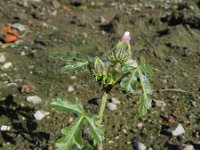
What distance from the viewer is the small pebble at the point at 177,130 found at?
4.39 metres

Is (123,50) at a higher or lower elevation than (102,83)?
higher

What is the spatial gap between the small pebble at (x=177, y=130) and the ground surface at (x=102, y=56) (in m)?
0.04

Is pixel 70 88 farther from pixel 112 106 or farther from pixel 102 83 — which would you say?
pixel 102 83

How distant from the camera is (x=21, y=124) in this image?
4422 mm

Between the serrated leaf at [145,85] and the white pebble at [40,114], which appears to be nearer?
the serrated leaf at [145,85]

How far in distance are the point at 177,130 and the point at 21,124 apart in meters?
1.45

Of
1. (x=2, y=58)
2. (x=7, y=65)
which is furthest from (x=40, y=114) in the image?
(x=2, y=58)

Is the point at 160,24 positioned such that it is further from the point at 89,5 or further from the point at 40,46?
the point at 40,46

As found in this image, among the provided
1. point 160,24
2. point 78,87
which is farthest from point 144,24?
point 78,87

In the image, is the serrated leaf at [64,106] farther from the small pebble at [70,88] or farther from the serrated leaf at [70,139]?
the small pebble at [70,88]

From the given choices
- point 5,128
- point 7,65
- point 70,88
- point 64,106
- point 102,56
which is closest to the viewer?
point 64,106

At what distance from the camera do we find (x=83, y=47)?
6.15m

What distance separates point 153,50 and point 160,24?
1073 mm

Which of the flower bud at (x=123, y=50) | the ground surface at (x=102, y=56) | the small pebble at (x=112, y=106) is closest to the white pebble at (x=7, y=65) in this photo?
the ground surface at (x=102, y=56)
